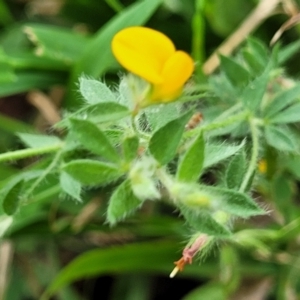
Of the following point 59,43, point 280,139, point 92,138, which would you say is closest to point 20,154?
point 92,138

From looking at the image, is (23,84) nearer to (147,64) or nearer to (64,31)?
(64,31)

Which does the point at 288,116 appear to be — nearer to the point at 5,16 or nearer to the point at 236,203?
the point at 236,203

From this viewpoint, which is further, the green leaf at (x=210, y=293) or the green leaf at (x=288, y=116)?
the green leaf at (x=210, y=293)

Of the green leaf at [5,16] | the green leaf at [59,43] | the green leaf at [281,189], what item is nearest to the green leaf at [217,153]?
the green leaf at [281,189]

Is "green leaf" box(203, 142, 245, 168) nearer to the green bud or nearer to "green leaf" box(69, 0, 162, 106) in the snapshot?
the green bud

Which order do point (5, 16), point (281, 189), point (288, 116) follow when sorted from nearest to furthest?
point (288, 116)
point (281, 189)
point (5, 16)

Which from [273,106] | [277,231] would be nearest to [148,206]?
[277,231]

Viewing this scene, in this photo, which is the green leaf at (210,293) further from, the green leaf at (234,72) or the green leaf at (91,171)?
the green leaf at (91,171)
